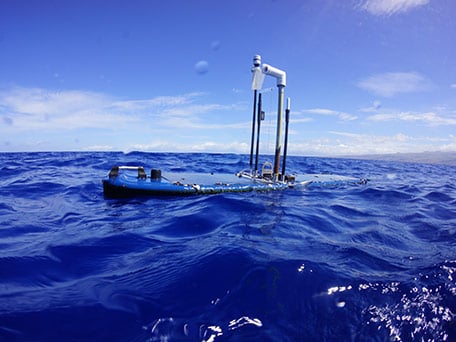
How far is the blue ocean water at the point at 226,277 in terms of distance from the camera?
2652 millimetres

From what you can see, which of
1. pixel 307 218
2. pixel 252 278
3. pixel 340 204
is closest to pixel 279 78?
pixel 340 204

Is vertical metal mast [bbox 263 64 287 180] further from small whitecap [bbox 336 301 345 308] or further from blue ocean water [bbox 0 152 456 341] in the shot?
small whitecap [bbox 336 301 345 308]

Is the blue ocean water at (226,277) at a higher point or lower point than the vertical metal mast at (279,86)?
lower

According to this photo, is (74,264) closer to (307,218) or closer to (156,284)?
(156,284)

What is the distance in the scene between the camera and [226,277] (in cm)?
360

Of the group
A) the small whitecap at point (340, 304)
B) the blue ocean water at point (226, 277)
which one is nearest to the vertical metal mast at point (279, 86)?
the blue ocean water at point (226, 277)

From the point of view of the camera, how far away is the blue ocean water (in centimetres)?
265

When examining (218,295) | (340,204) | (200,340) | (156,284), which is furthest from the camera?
(340,204)

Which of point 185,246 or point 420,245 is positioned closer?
point 185,246

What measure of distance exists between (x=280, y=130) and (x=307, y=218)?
5.89 metres

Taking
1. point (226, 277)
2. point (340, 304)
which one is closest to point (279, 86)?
point (226, 277)

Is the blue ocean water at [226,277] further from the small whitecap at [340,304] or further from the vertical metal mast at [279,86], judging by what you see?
the vertical metal mast at [279,86]

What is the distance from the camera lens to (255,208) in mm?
7922

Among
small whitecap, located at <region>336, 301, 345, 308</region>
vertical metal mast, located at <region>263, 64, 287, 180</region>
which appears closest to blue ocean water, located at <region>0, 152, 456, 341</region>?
small whitecap, located at <region>336, 301, 345, 308</region>
